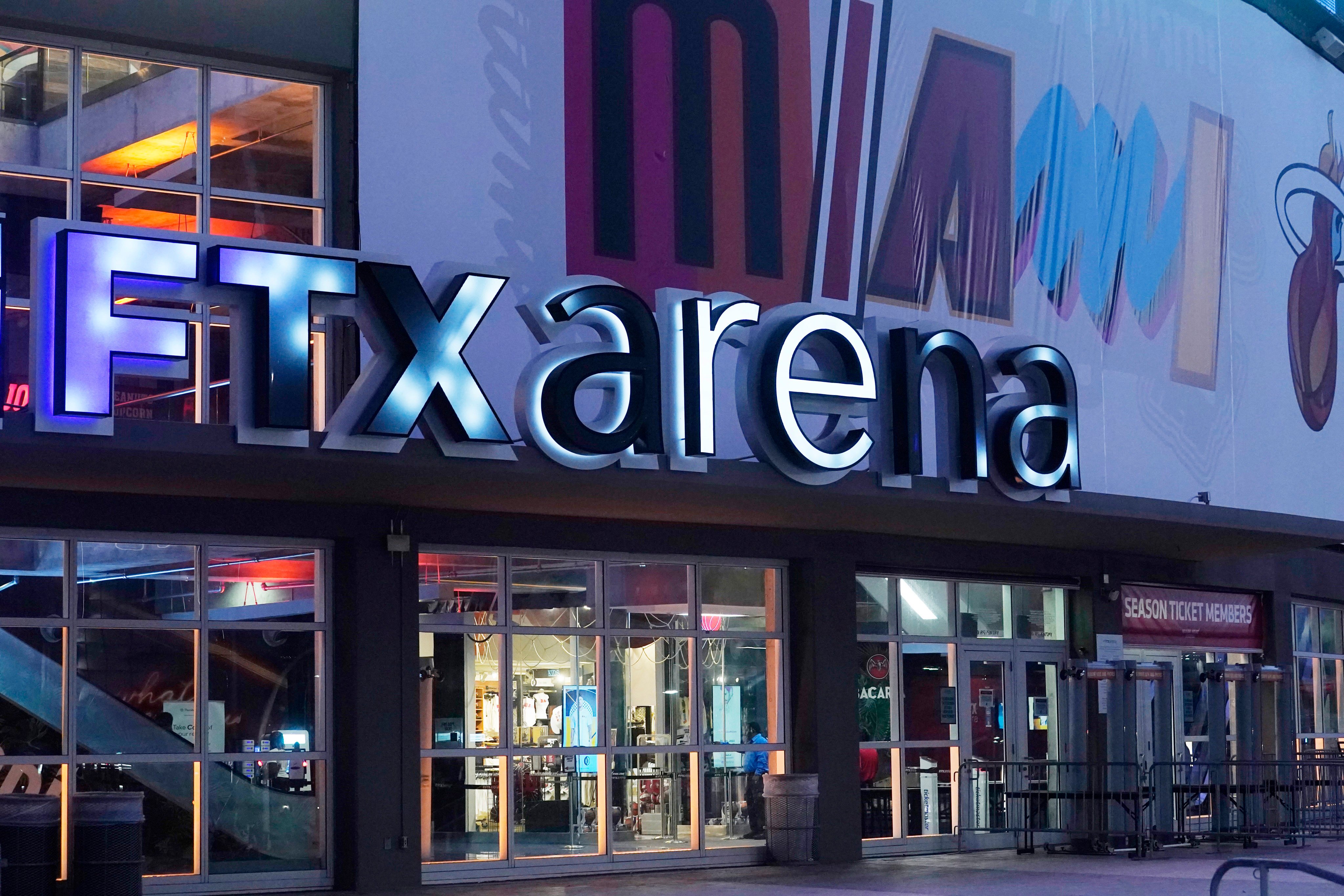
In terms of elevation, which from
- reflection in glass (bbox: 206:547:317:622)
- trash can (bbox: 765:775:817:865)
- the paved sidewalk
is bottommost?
the paved sidewalk

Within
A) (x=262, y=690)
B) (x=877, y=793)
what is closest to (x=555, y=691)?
(x=262, y=690)

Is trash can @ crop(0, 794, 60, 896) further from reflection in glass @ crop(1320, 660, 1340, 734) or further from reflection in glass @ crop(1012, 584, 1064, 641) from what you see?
reflection in glass @ crop(1320, 660, 1340, 734)

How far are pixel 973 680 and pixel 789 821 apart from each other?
4.26m

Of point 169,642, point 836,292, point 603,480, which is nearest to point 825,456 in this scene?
point 603,480

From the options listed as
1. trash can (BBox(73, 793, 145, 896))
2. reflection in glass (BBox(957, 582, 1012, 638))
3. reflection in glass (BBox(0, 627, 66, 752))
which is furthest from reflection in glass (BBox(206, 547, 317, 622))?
reflection in glass (BBox(957, 582, 1012, 638))

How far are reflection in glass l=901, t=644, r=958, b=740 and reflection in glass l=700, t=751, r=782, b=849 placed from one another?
8.03 ft

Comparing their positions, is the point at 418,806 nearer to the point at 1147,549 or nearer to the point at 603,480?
the point at 603,480

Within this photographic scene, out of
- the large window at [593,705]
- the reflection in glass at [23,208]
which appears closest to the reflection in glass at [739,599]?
the large window at [593,705]

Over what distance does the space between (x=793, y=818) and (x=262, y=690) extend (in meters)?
6.59

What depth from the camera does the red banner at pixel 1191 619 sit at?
26.0 m

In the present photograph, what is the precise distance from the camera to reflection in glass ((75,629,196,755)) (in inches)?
670

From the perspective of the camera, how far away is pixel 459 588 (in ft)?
63.6

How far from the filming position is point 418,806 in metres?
18.2

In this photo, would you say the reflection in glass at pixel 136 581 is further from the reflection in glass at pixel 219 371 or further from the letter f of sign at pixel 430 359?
the letter f of sign at pixel 430 359
